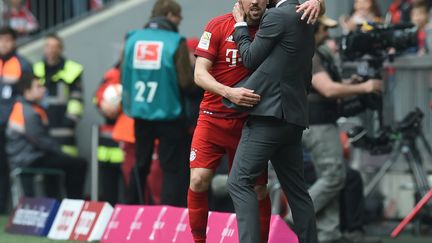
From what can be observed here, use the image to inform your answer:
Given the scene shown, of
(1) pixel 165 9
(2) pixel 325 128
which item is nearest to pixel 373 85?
(2) pixel 325 128

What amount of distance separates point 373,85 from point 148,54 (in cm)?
199

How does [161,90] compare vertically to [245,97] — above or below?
below

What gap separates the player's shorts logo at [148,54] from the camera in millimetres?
11094

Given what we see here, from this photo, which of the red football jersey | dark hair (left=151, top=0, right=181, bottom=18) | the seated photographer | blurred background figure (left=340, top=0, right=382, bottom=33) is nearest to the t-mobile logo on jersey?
the red football jersey

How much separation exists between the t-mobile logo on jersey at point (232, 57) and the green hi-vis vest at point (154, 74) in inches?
100.0

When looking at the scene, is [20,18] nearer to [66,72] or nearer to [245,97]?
[66,72]

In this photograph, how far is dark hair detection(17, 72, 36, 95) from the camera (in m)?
14.0

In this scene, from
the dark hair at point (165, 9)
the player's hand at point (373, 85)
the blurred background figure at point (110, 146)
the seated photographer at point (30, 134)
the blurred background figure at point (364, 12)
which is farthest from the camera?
the seated photographer at point (30, 134)

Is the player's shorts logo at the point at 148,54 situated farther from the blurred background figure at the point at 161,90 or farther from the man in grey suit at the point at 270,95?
Result: the man in grey suit at the point at 270,95

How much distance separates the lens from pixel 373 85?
35.7 ft

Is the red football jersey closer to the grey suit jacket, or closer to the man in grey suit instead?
the man in grey suit

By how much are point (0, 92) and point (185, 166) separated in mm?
4072

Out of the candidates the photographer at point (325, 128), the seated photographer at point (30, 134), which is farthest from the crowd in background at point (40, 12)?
the photographer at point (325, 128)

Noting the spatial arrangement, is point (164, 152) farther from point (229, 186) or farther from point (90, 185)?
point (90, 185)
